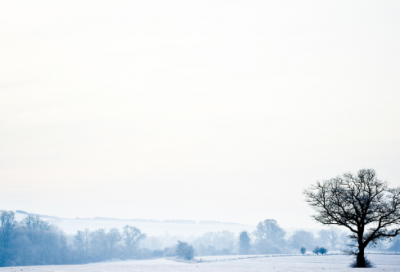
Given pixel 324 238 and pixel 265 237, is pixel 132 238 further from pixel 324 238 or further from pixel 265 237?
pixel 324 238

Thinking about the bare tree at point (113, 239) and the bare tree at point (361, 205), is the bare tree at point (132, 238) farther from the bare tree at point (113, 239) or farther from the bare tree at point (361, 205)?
the bare tree at point (361, 205)

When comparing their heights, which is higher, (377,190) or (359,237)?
(377,190)

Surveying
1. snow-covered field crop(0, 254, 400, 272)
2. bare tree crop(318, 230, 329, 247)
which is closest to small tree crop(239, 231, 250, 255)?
bare tree crop(318, 230, 329, 247)

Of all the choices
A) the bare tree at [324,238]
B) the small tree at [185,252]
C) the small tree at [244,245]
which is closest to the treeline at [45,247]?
the small tree at [185,252]

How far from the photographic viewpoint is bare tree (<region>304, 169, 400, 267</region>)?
3884 centimetres

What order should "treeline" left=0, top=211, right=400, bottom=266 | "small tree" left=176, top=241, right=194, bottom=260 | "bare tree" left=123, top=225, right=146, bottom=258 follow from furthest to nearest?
"bare tree" left=123, top=225, right=146, bottom=258, "small tree" left=176, top=241, right=194, bottom=260, "treeline" left=0, top=211, right=400, bottom=266

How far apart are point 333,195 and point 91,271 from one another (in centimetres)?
2456

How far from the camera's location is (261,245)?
154m

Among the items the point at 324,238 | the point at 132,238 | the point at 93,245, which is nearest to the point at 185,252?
the point at 132,238

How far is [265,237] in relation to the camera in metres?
165

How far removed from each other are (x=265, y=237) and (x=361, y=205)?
13150cm

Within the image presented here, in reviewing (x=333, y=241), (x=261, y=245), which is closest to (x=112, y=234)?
(x=261, y=245)

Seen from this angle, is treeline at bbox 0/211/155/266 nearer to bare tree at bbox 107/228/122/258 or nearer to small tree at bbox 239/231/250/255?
bare tree at bbox 107/228/122/258

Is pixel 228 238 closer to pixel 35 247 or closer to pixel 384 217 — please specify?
pixel 35 247
